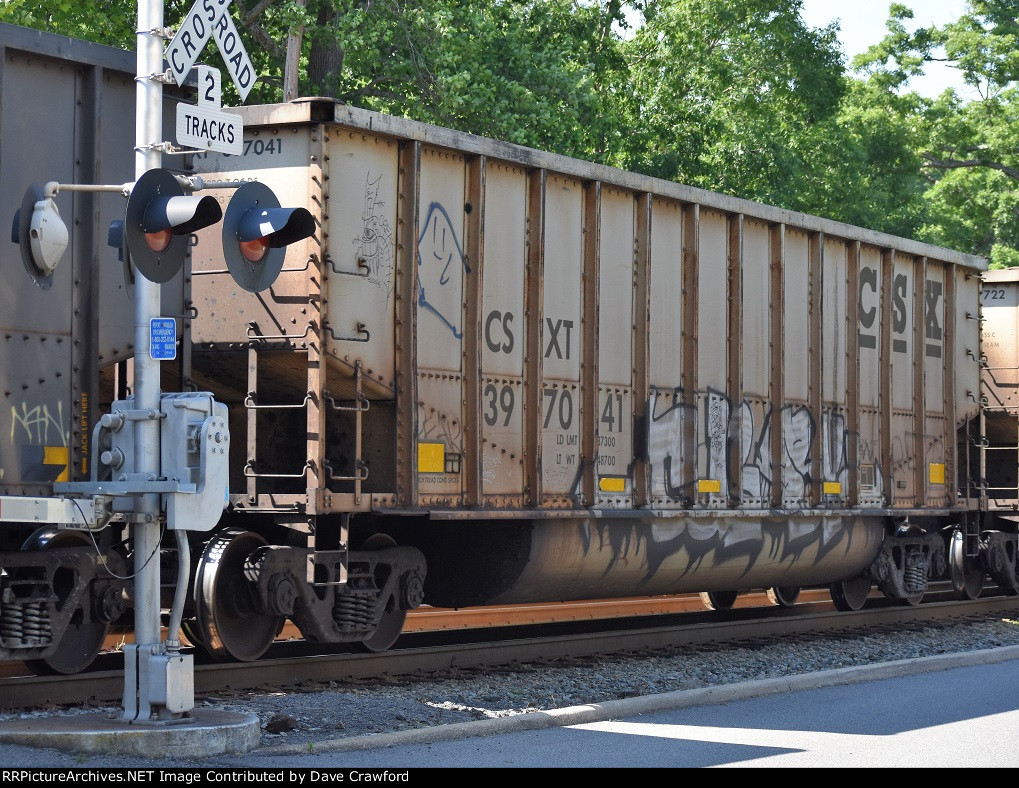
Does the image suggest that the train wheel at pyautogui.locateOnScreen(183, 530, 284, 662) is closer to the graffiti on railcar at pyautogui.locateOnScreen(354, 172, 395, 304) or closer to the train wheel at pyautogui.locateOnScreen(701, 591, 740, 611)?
the graffiti on railcar at pyautogui.locateOnScreen(354, 172, 395, 304)

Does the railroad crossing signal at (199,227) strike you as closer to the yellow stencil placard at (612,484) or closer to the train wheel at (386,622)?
the train wheel at (386,622)

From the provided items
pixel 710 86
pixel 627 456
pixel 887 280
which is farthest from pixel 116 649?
pixel 710 86

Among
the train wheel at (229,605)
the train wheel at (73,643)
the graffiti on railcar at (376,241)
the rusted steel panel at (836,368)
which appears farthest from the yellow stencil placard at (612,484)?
the train wheel at (73,643)

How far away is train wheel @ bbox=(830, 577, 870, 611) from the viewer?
53.9 feet

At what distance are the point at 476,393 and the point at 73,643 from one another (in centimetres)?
349

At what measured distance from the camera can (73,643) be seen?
29.3 feet

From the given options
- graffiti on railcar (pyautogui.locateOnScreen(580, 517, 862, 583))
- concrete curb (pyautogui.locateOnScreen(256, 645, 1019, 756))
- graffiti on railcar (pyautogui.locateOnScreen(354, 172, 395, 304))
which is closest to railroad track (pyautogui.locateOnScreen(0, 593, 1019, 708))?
graffiti on railcar (pyautogui.locateOnScreen(580, 517, 862, 583))

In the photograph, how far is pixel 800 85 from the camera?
34.2 metres

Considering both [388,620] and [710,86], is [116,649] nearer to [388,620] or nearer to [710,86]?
[388,620]

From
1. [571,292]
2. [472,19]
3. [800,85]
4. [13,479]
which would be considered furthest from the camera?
[800,85]

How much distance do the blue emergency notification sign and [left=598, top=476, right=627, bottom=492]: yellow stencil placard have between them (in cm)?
508

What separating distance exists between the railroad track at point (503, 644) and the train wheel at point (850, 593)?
420 millimetres

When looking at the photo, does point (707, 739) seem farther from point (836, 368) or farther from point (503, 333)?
point (836, 368)

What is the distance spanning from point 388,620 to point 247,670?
53.3 inches
